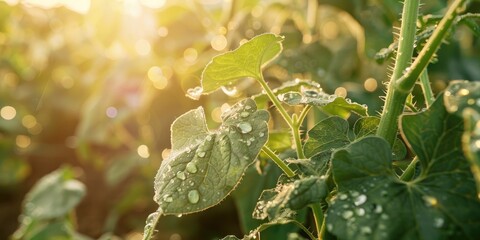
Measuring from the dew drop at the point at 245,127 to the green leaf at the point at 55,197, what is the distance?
1.35 m

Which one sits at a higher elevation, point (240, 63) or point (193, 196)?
point (240, 63)

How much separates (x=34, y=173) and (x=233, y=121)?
3.34 meters

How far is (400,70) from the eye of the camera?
0.88 m

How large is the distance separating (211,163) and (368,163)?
23 centimetres

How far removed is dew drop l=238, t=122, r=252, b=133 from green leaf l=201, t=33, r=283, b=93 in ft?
0.40

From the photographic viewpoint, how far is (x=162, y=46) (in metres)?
2.85

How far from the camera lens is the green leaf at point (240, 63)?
101cm

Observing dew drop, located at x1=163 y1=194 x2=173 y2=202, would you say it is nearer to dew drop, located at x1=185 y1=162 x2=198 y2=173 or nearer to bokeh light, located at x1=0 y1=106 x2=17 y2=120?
dew drop, located at x1=185 y1=162 x2=198 y2=173

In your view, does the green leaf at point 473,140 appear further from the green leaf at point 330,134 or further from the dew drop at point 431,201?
the green leaf at point 330,134

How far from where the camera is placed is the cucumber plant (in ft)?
2.45

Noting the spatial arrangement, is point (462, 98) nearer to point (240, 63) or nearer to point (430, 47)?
point (430, 47)

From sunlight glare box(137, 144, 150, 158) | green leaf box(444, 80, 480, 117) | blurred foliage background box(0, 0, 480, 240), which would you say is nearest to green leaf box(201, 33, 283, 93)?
green leaf box(444, 80, 480, 117)

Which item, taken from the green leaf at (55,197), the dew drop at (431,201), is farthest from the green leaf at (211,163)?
the green leaf at (55,197)

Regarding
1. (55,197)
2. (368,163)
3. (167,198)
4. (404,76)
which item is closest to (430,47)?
(404,76)
